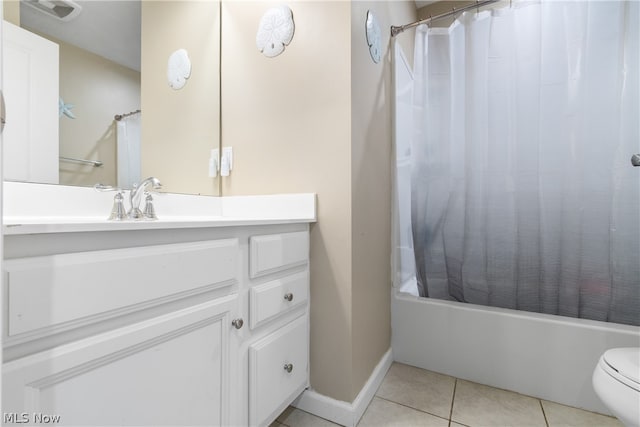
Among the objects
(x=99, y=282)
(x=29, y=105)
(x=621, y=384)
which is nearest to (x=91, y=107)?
(x=29, y=105)

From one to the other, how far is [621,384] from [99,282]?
141 centimetres

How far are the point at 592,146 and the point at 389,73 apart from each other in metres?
0.97

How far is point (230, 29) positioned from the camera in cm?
149

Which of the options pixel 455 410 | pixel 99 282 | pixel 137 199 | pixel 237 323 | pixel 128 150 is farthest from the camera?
pixel 455 410

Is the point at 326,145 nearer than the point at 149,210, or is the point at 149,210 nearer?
the point at 149,210

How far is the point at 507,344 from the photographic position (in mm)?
1423

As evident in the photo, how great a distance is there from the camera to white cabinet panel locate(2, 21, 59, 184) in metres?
0.84

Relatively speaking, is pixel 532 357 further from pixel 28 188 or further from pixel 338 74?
pixel 28 188

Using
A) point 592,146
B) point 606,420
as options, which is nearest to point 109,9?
point 592,146

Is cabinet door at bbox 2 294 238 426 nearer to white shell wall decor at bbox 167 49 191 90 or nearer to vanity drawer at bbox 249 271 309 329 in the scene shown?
vanity drawer at bbox 249 271 309 329

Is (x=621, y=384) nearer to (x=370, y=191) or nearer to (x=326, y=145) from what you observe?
(x=370, y=191)

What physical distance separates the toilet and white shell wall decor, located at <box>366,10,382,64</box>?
144 centimetres

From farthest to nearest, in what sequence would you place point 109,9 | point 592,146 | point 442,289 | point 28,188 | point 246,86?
point 442,289
point 246,86
point 592,146
point 109,9
point 28,188

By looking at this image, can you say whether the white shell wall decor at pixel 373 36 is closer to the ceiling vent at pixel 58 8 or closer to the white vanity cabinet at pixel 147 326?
the white vanity cabinet at pixel 147 326
